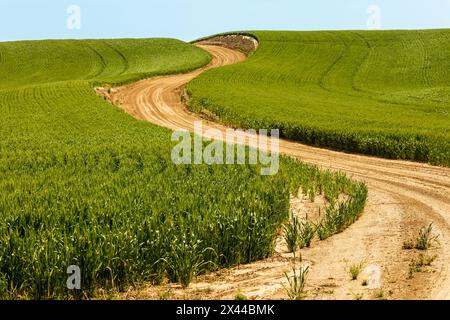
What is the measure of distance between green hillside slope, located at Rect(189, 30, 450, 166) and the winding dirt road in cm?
441

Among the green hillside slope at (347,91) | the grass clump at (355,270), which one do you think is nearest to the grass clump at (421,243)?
the grass clump at (355,270)

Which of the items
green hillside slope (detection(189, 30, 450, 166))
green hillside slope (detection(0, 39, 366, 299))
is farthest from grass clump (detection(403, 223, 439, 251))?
green hillside slope (detection(189, 30, 450, 166))

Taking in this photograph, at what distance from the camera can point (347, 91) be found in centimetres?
5475

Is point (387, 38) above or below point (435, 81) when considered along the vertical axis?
above

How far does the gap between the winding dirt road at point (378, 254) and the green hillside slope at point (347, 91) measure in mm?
4415

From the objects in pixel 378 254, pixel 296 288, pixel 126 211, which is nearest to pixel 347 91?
pixel 378 254

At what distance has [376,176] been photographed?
2067 centimetres

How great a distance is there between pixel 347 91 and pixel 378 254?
47053 millimetres

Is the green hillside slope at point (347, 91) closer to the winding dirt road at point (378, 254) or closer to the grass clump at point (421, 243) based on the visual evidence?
the winding dirt road at point (378, 254)

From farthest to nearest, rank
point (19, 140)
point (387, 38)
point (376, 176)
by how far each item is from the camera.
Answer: point (387, 38) < point (19, 140) < point (376, 176)

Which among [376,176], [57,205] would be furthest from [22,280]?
[376,176]

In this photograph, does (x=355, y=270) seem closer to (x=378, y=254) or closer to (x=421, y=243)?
(x=378, y=254)
